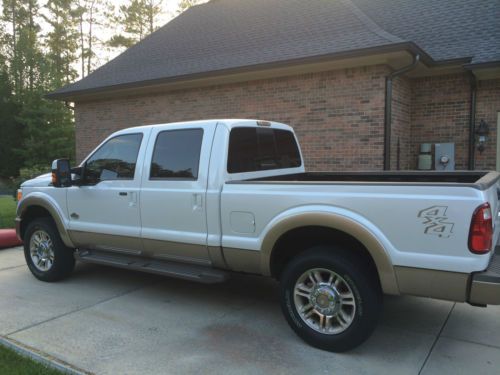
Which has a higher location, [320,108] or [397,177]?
[320,108]

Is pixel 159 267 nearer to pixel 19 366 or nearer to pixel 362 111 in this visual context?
pixel 19 366

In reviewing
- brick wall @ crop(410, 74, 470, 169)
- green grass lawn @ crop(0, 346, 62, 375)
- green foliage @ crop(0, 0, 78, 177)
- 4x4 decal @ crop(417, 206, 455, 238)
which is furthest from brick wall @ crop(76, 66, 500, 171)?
green foliage @ crop(0, 0, 78, 177)

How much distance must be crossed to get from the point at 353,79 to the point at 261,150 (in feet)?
16.0

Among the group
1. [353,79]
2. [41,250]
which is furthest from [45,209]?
[353,79]

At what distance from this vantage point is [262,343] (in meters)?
3.85

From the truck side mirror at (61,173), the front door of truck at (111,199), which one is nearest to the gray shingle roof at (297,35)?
the front door of truck at (111,199)

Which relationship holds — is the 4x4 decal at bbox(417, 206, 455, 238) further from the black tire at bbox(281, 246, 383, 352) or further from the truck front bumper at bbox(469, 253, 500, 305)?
the black tire at bbox(281, 246, 383, 352)

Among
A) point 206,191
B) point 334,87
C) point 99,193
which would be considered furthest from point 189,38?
point 206,191

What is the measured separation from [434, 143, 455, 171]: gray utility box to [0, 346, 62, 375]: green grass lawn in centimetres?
856

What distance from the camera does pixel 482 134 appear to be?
9.21 metres

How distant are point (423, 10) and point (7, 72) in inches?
1113

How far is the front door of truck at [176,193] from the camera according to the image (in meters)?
4.32

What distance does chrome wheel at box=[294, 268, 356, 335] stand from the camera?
3.60m

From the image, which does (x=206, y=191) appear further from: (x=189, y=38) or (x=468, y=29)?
(x=189, y=38)
